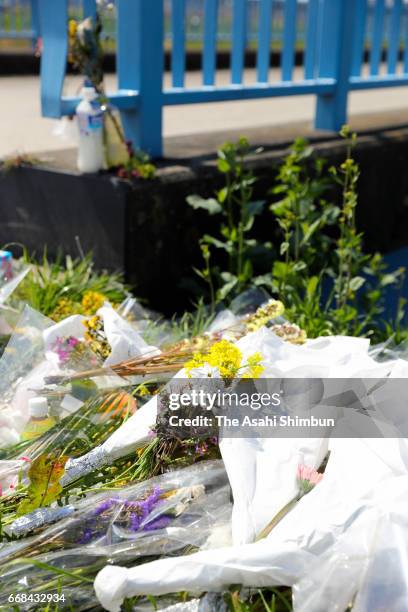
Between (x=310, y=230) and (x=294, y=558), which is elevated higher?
(x=310, y=230)

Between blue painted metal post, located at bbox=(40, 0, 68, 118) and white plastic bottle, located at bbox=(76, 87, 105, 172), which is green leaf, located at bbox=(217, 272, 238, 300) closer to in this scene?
white plastic bottle, located at bbox=(76, 87, 105, 172)

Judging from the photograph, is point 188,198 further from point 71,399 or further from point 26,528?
point 26,528

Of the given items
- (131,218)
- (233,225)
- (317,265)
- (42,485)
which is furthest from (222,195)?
(42,485)

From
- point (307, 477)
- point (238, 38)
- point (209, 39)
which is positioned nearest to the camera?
point (307, 477)

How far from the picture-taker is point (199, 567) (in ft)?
4.82

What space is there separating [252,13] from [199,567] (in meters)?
13.1

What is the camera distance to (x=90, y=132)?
10.3 feet

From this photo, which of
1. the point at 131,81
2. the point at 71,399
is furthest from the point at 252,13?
the point at 71,399

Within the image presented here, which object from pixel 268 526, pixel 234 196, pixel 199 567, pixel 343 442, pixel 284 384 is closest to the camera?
pixel 199 567

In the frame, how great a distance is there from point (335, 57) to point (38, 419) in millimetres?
2877

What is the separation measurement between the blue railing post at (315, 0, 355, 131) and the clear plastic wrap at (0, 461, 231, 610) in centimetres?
304

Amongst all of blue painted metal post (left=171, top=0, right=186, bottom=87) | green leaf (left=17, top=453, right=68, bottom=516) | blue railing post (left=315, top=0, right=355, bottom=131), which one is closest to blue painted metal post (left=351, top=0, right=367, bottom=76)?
blue railing post (left=315, top=0, right=355, bottom=131)

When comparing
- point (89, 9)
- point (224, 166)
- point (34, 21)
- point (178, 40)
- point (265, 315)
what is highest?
point (89, 9)

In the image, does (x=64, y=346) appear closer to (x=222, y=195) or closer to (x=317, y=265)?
(x=222, y=195)
